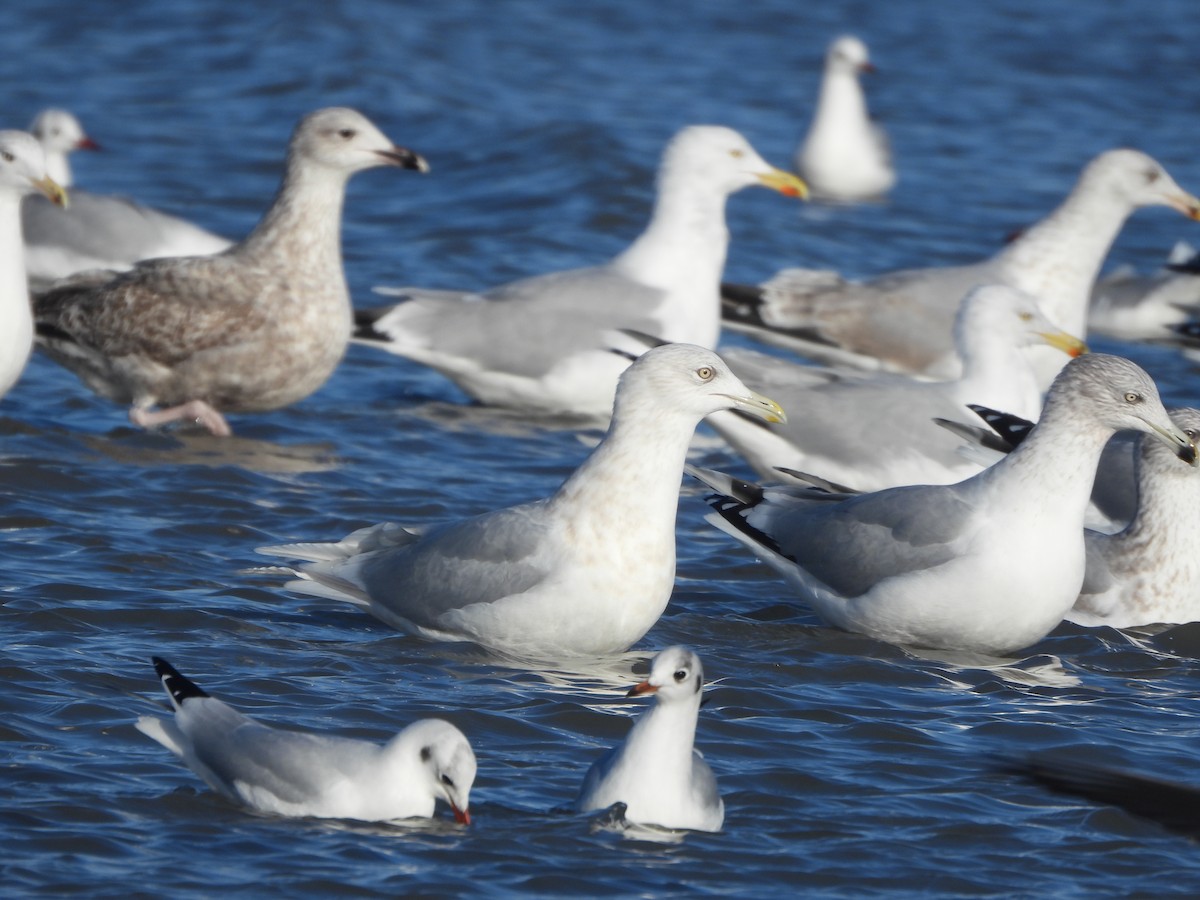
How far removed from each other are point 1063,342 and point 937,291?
175cm

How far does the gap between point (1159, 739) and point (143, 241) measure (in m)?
8.27

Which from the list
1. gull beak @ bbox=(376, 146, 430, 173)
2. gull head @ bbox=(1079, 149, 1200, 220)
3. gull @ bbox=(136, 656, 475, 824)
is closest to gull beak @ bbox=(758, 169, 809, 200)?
gull head @ bbox=(1079, 149, 1200, 220)

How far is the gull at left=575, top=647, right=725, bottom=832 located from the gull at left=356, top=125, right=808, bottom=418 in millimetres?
5326

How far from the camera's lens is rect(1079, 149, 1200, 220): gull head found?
12.3m

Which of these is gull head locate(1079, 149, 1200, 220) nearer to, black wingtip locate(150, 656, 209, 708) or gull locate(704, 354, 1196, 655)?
gull locate(704, 354, 1196, 655)

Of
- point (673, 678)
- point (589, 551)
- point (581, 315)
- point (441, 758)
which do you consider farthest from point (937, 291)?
point (441, 758)

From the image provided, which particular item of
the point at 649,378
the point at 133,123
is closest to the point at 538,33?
the point at 133,123

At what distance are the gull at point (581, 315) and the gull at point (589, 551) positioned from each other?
3.81 metres

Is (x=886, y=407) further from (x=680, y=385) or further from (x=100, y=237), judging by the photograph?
(x=100, y=237)

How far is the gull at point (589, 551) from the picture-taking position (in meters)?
6.75

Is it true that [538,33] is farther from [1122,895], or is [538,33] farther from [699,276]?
[1122,895]

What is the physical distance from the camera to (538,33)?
2350 centimetres

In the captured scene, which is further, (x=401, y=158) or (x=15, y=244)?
(x=401, y=158)

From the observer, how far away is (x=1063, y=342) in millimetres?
9984
